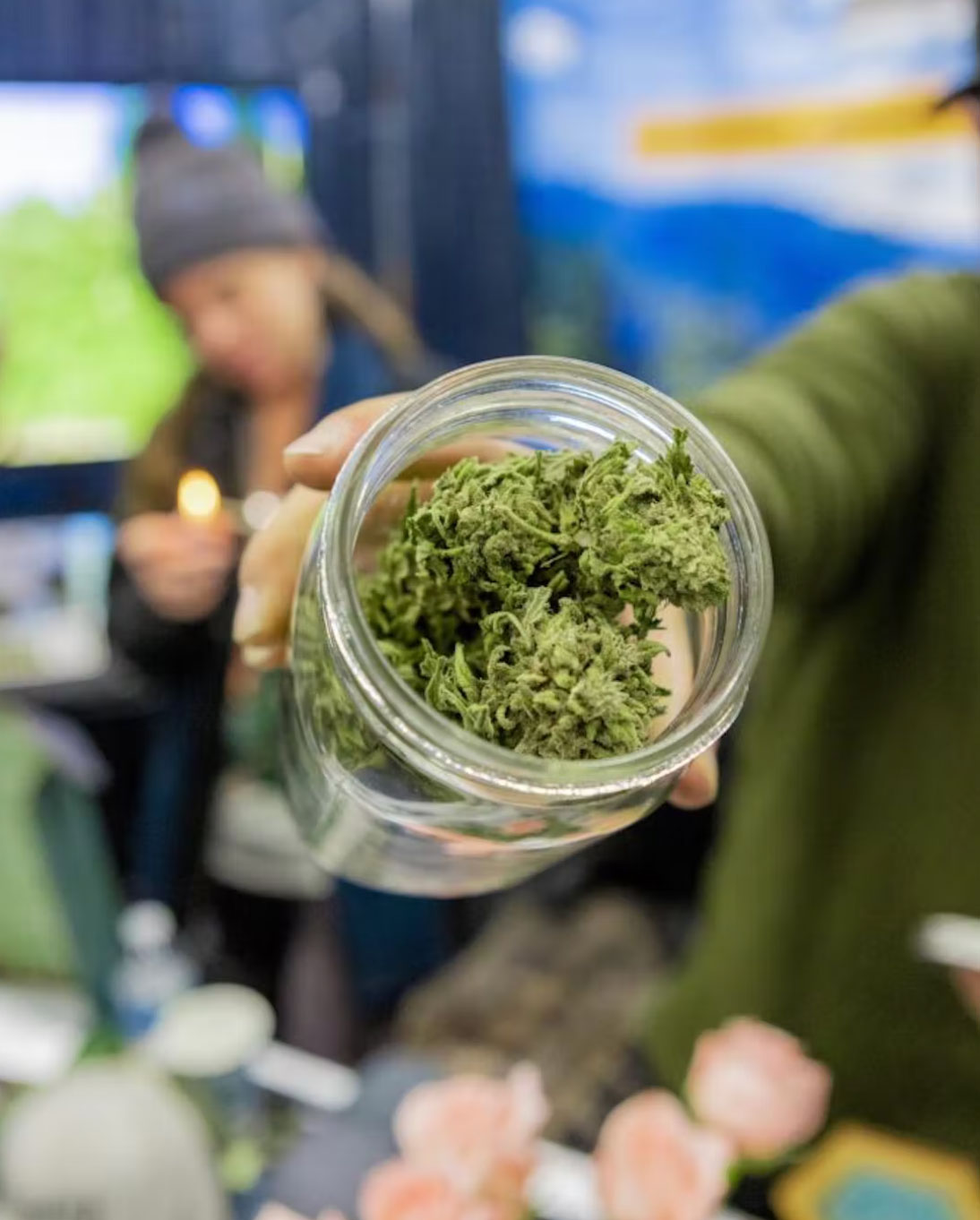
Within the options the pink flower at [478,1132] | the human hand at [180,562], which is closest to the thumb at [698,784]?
the pink flower at [478,1132]

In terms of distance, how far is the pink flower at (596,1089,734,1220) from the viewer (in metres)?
0.53

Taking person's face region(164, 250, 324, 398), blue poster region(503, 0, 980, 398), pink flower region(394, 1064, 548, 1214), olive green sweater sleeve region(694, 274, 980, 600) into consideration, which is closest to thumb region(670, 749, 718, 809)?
olive green sweater sleeve region(694, 274, 980, 600)

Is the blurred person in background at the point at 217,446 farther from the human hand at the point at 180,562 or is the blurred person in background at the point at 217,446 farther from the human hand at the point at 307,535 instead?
the human hand at the point at 307,535

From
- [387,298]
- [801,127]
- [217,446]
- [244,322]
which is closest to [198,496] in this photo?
[217,446]

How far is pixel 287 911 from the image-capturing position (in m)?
0.85

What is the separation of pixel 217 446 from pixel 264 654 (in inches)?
20.8

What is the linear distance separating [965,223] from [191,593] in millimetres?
834

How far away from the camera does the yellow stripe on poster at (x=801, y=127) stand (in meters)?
0.99

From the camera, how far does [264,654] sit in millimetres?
418

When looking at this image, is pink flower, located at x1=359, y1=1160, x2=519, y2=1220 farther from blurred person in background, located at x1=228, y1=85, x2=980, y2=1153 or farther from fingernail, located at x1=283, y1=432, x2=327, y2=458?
fingernail, located at x1=283, y1=432, x2=327, y2=458

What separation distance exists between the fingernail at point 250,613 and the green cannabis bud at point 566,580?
97 millimetres

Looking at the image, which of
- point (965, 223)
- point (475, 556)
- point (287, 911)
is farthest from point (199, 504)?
point (965, 223)

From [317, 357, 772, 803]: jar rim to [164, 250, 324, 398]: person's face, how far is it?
2.07 ft

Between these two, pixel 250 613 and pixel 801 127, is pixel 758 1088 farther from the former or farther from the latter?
pixel 801 127
